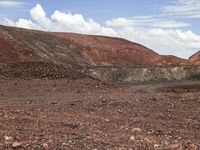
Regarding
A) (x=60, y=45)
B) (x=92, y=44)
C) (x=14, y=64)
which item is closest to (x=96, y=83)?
(x=14, y=64)

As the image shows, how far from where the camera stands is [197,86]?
128 feet

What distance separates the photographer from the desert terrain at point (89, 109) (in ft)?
33.9

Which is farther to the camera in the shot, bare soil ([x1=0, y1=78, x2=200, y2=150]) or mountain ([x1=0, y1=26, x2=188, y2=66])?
mountain ([x1=0, y1=26, x2=188, y2=66])

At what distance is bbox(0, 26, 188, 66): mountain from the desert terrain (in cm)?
29

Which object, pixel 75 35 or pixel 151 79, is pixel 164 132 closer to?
pixel 151 79

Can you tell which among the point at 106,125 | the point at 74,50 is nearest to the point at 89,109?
the point at 106,125

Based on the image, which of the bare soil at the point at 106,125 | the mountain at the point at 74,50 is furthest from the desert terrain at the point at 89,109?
the mountain at the point at 74,50

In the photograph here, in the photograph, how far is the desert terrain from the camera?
10.3 m

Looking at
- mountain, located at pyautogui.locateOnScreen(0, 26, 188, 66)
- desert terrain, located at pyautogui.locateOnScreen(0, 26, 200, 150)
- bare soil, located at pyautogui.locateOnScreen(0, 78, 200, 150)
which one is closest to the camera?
bare soil, located at pyautogui.locateOnScreen(0, 78, 200, 150)

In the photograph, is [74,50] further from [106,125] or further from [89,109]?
[106,125]

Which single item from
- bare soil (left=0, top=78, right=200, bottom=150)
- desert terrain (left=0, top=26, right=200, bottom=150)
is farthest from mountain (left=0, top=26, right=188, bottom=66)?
bare soil (left=0, top=78, right=200, bottom=150)

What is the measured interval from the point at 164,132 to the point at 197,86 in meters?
27.2

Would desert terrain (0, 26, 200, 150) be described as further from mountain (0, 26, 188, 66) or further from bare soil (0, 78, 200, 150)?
mountain (0, 26, 188, 66)

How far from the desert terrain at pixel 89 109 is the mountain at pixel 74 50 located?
29 cm
